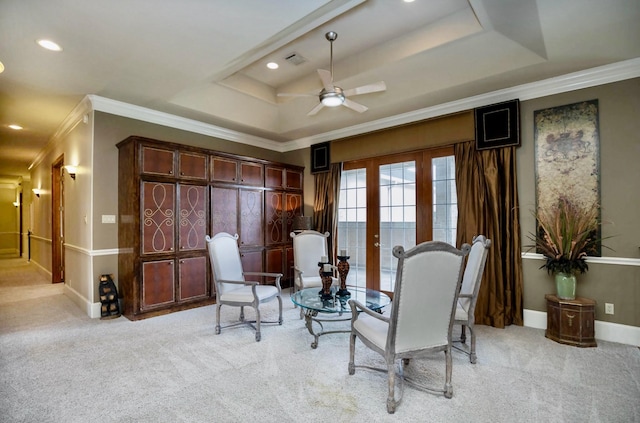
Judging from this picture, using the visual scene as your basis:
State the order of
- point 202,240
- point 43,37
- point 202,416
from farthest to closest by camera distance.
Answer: point 202,240
point 43,37
point 202,416

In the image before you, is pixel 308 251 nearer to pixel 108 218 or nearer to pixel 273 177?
pixel 273 177

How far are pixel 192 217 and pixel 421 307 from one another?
143 inches

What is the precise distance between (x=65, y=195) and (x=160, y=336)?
3568 millimetres

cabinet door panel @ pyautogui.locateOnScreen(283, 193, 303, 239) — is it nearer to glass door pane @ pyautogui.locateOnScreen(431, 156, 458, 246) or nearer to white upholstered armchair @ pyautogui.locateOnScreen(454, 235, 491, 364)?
glass door pane @ pyautogui.locateOnScreen(431, 156, 458, 246)

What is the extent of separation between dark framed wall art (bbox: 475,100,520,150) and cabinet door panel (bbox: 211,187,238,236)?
3732mm

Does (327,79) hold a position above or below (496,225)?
above

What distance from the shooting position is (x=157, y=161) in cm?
434

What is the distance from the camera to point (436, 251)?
7.18ft

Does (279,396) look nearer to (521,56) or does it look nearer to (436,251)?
(436,251)

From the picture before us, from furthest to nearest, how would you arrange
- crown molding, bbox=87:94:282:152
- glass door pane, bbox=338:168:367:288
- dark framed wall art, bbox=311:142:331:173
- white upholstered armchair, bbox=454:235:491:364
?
dark framed wall art, bbox=311:142:331:173, glass door pane, bbox=338:168:367:288, crown molding, bbox=87:94:282:152, white upholstered armchair, bbox=454:235:491:364

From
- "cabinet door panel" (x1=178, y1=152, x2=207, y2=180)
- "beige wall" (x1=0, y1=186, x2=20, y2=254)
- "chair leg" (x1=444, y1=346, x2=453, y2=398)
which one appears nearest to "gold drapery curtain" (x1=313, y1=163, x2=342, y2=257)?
"cabinet door panel" (x1=178, y1=152, x2=207, y2=180)

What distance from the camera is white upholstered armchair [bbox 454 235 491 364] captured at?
2.89 meters

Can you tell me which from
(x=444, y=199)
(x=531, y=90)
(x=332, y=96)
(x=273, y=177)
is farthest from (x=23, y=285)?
(x=531, y=90)

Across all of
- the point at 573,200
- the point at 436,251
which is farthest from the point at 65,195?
the point at 573,200
